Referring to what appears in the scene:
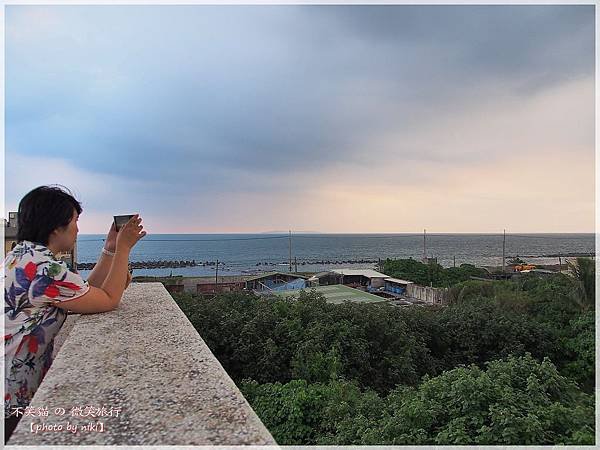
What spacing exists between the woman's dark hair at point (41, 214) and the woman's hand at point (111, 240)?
0.56 meters

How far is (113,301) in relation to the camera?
2.07 meters

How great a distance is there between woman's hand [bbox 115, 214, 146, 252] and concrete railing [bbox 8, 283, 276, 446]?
1.43 ft

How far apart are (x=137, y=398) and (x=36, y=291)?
74 cm

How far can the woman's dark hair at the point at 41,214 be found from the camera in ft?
5.38

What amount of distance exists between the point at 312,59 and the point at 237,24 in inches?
101

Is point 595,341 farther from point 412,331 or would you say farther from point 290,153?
point 290,153

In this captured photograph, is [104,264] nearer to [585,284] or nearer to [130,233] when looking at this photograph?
[130,233]

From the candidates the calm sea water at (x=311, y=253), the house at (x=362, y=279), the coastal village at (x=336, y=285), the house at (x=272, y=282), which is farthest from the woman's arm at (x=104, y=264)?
the calm sea water at (x=311, y=253)

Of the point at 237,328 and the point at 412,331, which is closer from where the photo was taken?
the point at 237,328

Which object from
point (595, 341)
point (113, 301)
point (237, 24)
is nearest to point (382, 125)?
point (237, 24)

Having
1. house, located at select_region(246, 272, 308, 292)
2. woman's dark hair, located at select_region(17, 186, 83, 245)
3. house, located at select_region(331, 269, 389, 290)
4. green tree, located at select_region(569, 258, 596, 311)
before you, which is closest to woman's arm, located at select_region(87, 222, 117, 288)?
woman's dark hair, located at select_region(17, 186, 83, 245)

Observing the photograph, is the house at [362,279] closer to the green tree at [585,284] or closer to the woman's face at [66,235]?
the green tree at [585,284]

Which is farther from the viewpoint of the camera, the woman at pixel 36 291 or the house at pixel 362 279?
the house at pixel 362 279

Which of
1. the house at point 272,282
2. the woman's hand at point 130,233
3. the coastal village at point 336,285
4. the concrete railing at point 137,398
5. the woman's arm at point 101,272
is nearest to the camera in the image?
the concrete railing at point 137,398
